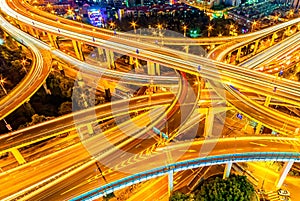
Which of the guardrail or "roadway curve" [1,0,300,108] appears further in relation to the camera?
"roadway curve" [1,0,300,108]

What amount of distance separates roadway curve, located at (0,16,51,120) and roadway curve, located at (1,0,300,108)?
716 centimetres

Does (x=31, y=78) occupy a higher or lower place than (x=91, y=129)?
higher

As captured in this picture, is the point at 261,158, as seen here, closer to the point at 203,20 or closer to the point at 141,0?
the point at 203,20

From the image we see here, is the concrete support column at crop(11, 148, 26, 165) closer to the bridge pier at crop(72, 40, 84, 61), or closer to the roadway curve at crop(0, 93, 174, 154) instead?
the roadway curve at crop(0, 93, 174, 154)

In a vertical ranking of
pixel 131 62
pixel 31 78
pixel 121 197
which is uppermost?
pixel 31 78

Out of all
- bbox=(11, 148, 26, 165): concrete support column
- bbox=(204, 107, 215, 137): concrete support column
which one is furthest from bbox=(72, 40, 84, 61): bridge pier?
bbox=(204, 107, 215, 137): concrete support column

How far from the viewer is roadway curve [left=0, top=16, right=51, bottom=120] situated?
151ft

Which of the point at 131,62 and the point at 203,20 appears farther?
the point at 203,20

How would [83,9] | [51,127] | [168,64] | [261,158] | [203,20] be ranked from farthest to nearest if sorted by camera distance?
[83,9] → [203,20] → [168,64] → [51,127] → [261,158]

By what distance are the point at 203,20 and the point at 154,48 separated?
158ft

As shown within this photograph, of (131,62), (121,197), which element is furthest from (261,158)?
(131,62)

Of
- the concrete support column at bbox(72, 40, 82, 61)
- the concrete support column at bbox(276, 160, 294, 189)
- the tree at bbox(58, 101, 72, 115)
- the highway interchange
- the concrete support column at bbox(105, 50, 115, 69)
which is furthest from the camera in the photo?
the concrete support column at bbox(72, 40, 82, 61)

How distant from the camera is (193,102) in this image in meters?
43.7

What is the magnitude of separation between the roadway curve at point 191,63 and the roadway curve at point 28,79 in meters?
7.16
